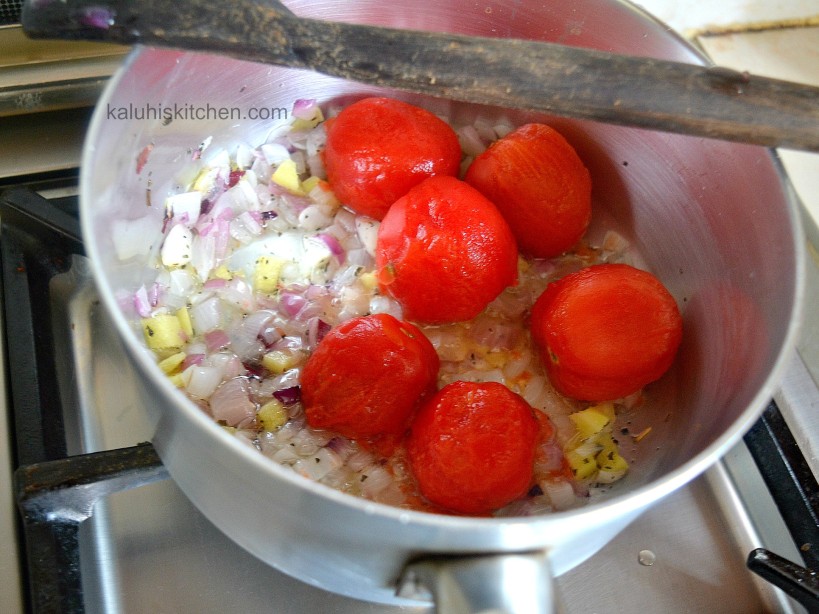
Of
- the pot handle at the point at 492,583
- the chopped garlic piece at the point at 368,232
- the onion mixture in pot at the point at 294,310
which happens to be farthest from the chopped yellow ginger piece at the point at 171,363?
the pot handle at the point at 492,583

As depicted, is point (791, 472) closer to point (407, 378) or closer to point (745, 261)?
point (745, 261)

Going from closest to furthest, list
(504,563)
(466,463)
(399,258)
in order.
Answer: (504,563) → (466,463) → (399,258)

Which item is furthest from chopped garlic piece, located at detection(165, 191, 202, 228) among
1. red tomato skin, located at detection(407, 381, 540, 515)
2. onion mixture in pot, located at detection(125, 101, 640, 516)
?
red tomato skin, located at detection(407, 381, 540, 515)

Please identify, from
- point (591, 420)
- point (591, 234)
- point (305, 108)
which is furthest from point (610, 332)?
point (305, 108)

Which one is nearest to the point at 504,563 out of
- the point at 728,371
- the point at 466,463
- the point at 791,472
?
the point at 466,463

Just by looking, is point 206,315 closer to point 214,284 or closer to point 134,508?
point 214,284

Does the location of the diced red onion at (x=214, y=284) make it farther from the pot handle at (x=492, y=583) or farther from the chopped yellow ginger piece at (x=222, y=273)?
the pot handle at (x=492, y=583)
